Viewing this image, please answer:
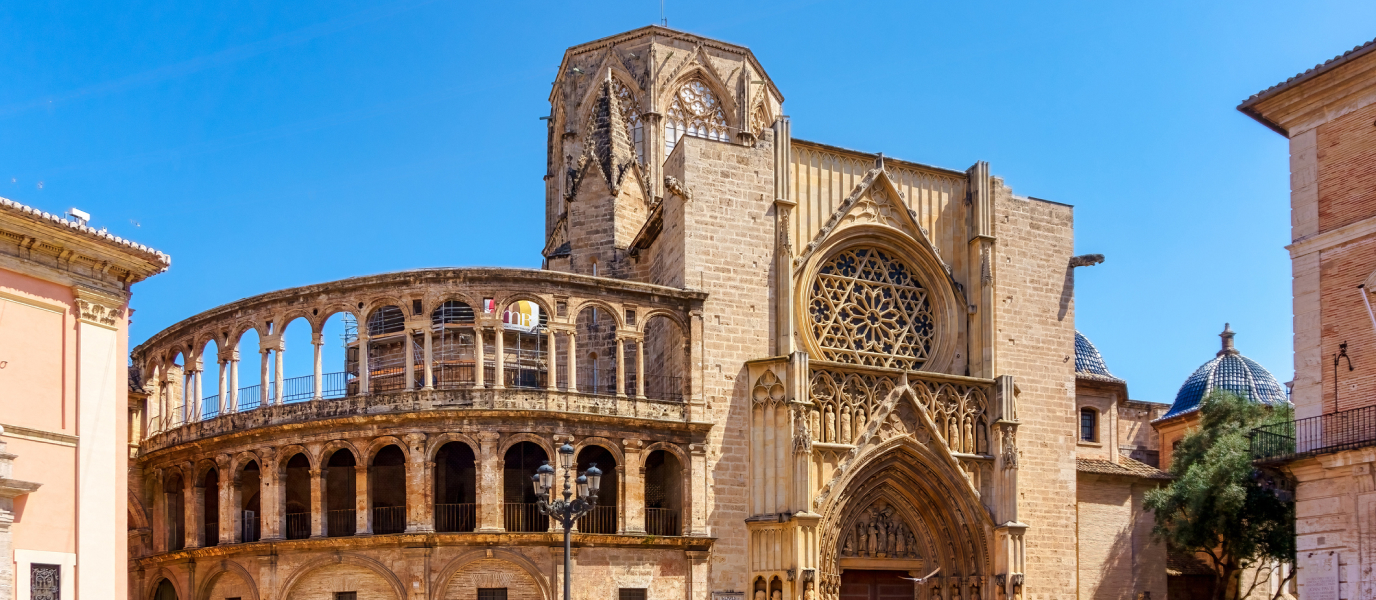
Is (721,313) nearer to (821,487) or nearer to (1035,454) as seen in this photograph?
(821,487)

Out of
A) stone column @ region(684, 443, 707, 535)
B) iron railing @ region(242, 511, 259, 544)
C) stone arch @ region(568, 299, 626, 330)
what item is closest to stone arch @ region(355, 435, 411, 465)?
iron railing @ region(242, 511, 259, 544)

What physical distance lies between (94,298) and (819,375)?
48.1 feet

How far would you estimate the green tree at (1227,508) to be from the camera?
3162 cm

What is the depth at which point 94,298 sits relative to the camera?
22234 mm

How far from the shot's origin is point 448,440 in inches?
1114

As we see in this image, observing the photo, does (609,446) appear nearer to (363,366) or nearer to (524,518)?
(524,518)

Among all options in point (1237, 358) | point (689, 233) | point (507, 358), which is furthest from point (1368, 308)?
point (1237, 358)

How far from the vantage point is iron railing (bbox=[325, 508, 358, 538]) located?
98.5ft

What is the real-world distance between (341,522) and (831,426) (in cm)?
1057

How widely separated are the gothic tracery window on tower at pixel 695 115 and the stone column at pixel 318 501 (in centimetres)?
1548

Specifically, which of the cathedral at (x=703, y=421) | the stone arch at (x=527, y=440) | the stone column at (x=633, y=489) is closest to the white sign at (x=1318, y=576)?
the cathedral at (x=703, y=421)

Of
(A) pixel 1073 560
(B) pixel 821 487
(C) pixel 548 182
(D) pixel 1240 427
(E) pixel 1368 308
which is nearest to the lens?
(E) pixel 1368 308

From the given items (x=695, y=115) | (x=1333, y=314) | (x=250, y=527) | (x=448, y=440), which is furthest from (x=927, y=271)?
(x=250, y=527)

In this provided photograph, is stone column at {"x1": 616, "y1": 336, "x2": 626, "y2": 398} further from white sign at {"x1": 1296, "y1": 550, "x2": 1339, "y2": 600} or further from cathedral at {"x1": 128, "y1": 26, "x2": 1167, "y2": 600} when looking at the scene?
white sign at {"x1": 1296, "y1": 550, "x2": 1339, "y2": 600}
